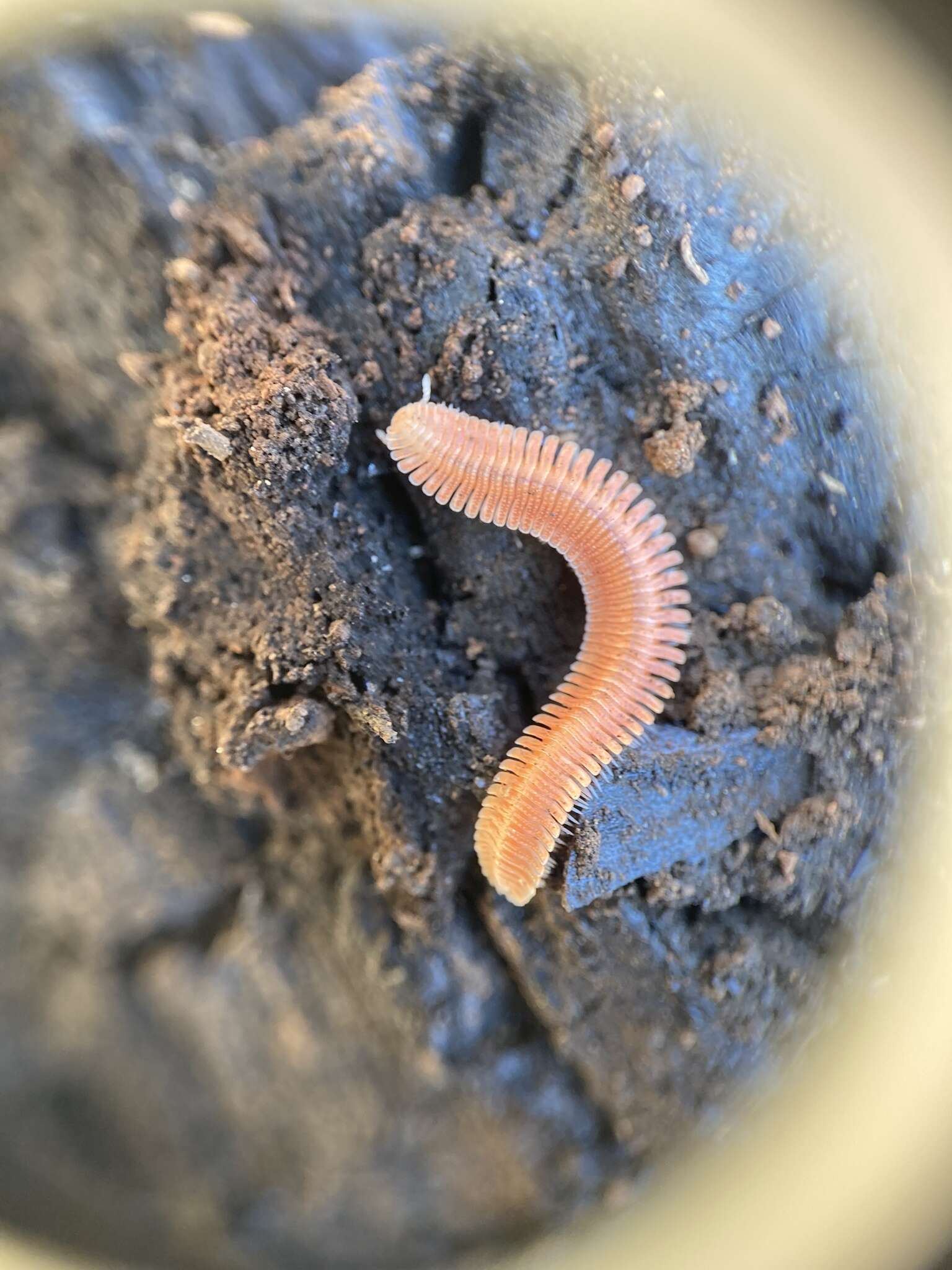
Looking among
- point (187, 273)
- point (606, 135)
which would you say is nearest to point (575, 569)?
point (606, 135)

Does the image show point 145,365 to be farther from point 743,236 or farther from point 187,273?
point 743,236

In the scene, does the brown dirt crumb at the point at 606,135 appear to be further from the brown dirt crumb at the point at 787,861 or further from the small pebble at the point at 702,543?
the brown dirt crumb at the point at 787,861

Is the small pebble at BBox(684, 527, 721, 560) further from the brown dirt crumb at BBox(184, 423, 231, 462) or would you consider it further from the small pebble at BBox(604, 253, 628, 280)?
the brown dirt crumb at BBox(184, 423, 231, 462)

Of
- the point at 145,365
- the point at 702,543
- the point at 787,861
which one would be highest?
the point at 702,543

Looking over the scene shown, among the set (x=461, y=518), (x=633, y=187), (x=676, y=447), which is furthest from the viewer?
(x=461, y=518)

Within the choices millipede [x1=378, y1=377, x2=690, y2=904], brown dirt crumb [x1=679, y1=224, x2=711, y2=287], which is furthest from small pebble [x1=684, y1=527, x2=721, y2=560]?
brown dirt crumb [x1=679, y1=224, x2=711, y2=287]

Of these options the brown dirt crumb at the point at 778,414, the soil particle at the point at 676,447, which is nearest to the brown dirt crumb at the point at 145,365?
the soil particle at the point at 676,447
